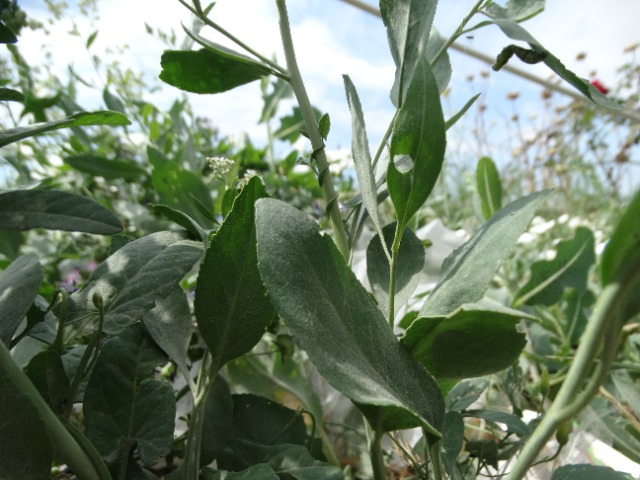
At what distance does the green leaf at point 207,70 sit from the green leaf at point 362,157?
0.07 meters

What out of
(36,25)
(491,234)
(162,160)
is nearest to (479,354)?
(491,234)

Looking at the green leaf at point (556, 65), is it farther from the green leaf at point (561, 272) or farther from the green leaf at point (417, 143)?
the green leaf at point (561, 272)

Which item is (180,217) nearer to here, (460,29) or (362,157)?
(362,157)

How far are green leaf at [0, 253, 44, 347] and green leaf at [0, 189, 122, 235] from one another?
2 cm

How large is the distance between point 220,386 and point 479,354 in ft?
0.65

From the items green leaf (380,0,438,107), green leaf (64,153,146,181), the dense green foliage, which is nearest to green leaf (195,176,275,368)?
the dense green foliage

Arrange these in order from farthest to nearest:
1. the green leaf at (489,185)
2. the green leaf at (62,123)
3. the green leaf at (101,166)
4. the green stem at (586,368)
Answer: the green leaf at (101,166)
the green leaf at (489,185)
the green leaf at (62,123)
the green stem at (586,368)

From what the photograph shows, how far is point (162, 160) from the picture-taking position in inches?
20.7

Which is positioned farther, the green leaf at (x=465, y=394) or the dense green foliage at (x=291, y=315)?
the green leaf at (x=465, y=394)

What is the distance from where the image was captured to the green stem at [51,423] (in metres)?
0.21

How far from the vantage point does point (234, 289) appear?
0.27m

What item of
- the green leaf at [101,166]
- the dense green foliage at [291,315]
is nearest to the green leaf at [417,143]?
the dense green foliage at [291,315]

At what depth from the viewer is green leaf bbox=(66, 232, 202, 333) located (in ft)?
0.90

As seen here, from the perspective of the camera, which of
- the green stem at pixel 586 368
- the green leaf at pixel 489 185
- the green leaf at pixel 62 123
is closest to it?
the green stem at pixel 586 368
